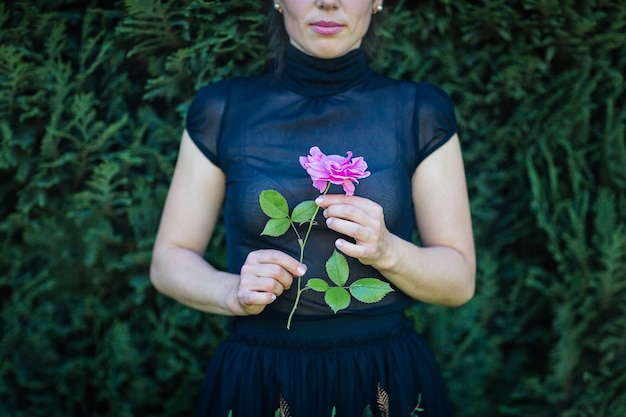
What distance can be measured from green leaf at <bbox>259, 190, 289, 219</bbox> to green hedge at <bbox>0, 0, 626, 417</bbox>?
1.16 m

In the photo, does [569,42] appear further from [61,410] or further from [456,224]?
[61,410]

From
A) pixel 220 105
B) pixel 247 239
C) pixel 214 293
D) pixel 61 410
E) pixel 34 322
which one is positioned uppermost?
pixel 220 105

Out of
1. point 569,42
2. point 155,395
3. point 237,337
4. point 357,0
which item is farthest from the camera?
point 155,395

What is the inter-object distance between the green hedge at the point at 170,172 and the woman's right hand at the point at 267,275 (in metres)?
1.05

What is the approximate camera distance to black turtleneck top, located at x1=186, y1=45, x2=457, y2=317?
6.10 ft

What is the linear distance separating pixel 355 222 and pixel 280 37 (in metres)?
0.94

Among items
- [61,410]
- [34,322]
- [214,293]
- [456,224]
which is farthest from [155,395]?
[456,224]

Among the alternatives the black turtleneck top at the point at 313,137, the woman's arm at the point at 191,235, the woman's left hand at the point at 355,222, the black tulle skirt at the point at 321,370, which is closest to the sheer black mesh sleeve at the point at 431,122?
the black turtleneck top at the point at 313,137

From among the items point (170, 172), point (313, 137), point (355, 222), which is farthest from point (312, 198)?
point (170, 172)

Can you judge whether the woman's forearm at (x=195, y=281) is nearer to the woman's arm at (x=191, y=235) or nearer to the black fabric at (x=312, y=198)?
the woman's arm at (x=191, y=235)

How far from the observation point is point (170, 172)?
262cm

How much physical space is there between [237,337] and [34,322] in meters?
1.10

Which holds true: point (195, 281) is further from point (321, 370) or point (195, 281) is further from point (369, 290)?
point (369, 290)

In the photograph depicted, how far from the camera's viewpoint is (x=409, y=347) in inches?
80.0
